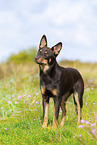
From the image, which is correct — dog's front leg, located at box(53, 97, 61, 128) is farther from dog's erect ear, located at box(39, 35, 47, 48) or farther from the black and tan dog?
dog's erect ear, located at box(39, 35, 47, 48)

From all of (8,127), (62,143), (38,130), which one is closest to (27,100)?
(8,127)

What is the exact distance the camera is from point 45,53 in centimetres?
424

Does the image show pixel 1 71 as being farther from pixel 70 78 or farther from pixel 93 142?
pixel 93 142

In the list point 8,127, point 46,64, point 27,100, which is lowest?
point 8,127

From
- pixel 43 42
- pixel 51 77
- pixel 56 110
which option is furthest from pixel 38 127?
pixel 43 42

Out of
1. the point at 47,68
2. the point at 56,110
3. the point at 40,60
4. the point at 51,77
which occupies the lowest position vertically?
the point at 56,110

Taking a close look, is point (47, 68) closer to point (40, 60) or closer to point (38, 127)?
point (40, 60)

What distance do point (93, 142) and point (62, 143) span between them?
0.58m

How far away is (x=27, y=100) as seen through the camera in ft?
19.0

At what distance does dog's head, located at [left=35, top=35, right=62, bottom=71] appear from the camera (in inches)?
162

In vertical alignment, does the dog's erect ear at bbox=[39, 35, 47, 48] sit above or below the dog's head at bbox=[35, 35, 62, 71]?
above

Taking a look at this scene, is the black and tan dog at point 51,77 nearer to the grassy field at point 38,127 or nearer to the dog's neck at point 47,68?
the dog's neck at point 47,68

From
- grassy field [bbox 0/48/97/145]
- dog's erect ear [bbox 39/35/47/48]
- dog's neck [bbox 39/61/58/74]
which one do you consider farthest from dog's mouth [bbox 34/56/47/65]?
grassy field [bbox 0/48/97/145]

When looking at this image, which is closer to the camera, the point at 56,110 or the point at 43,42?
the point at 56,110
